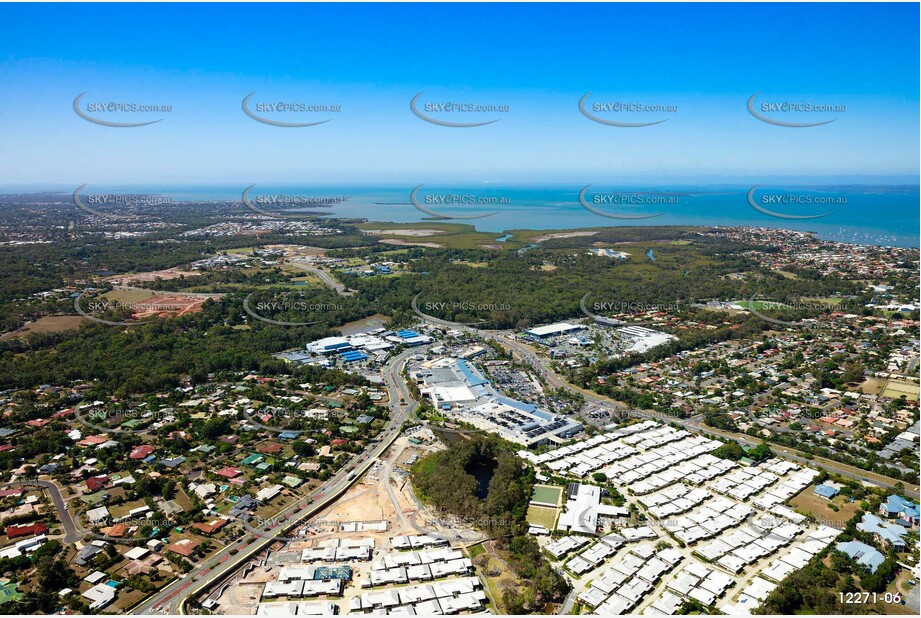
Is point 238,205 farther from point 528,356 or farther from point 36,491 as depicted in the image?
point 36,491

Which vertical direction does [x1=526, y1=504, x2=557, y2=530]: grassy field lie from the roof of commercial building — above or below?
below

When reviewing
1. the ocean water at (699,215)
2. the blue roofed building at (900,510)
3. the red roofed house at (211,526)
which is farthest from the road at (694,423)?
the ocean water at (699,215)

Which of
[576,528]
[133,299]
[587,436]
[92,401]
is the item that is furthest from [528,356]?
[133,299]

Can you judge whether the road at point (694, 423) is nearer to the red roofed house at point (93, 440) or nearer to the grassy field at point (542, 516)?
the grassy field at point (542, 516)

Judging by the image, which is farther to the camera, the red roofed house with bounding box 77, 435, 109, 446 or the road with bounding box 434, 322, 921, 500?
the red roofed house with bounding box 77, 435, 109, 446

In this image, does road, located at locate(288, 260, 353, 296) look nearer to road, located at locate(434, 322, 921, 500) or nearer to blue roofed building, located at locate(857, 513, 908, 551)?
road, located at locate(434, 322, 921, 500)

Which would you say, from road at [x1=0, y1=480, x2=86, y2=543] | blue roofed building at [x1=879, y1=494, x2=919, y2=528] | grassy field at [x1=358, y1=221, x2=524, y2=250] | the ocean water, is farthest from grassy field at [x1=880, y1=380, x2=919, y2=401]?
the ocean water

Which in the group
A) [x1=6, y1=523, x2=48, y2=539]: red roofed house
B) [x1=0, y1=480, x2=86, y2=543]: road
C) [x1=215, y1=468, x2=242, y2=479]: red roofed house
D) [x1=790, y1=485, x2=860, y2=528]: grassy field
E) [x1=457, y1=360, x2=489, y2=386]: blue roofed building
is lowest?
[x1=0, y1=480, x2=86, y2=543]: road
